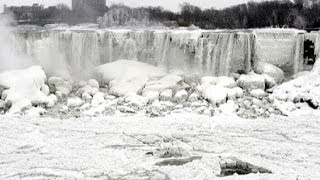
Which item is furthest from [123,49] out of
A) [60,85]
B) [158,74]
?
[60,85]

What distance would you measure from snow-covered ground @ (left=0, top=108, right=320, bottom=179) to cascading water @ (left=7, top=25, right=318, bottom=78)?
16.1 ft

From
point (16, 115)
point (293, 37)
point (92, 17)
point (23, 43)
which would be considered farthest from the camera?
point (92, 17)

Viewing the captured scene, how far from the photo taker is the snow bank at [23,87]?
49.9 ft

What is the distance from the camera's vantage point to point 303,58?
18.3 meters

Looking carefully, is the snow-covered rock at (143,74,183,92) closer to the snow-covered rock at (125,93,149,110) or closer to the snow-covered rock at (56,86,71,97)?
the snow-covered rock at (125,93,149,110)

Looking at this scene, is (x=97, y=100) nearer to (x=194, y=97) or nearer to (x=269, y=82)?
(x=194, y=97)

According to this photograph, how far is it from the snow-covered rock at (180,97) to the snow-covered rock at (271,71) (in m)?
3.49

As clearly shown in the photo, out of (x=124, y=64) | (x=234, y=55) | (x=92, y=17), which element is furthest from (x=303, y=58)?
(x=92, y=17)

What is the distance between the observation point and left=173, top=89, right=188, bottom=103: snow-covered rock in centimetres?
1592

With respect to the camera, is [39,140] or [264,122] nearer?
[39,140]

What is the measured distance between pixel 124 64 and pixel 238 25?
15359 millimetres

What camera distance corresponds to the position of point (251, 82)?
16.5 meters

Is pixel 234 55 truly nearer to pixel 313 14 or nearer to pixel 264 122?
pixel 264 122

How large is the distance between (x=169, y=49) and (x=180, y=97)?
4.44 metres
